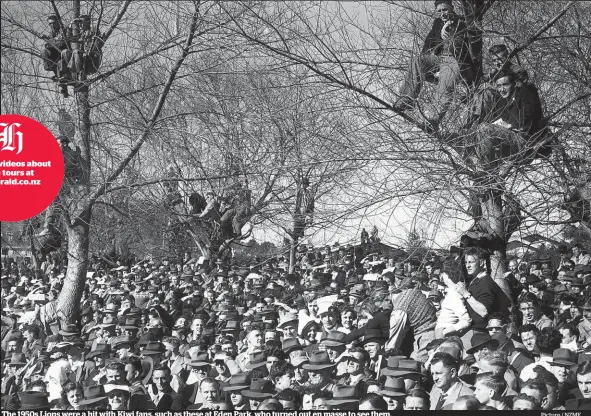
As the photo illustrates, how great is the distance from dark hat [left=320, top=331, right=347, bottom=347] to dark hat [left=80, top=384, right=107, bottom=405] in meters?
2.09

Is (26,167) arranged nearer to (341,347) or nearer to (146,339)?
(146,339)

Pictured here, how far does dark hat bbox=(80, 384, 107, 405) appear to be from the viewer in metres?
7.93

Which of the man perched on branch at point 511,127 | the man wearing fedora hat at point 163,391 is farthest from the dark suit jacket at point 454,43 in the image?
the man wearing fedora hat at point 163,391

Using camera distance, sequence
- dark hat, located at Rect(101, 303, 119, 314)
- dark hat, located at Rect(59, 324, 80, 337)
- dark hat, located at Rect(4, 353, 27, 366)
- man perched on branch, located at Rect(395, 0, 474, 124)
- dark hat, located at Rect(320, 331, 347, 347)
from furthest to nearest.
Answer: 1. dark hat, located at Rect(101, 303, 119, 314)
2. dark hat, located at Rect(59, 324, 80, 337)
3. dark hat, located at Rect(4, 353, 27, 366)
4. dark hat, located at Rect(320, 331, 347, 347)
5. man perched on branch, located at Rect(395, 0, 474, 124)

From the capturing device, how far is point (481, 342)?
A: 6543mm

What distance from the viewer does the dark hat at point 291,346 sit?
834cm

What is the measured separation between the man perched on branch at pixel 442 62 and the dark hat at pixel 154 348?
4.14 m

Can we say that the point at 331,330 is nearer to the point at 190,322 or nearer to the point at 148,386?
the point at 148,386

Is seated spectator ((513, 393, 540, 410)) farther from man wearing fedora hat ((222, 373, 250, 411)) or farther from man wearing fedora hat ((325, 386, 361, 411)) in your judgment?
man wearing fedora hat ((222, 373, 250, 411))

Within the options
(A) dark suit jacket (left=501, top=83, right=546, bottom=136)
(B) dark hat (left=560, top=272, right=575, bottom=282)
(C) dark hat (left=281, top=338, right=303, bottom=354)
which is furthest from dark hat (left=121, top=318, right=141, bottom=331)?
(A) dark suit jacket (left=501, top=83, right=546, bottom=136)

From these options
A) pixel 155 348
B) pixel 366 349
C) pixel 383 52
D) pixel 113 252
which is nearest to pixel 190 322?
pixel 155 348

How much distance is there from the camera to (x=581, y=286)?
36.5ft

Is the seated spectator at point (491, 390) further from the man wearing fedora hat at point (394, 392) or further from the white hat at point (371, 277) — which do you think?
the white hat at point (371, 277)

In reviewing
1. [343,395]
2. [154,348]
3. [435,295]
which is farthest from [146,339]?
[343,395]
